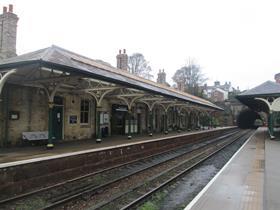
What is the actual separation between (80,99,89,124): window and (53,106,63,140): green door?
1578 mm

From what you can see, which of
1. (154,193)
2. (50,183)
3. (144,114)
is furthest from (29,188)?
(144,114)

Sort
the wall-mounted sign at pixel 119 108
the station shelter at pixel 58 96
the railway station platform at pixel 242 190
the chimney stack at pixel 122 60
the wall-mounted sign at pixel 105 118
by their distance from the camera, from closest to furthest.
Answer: the railway station platform at pixel 242 190 → the station shelter at pixel 58 96 → the wall-mounted sign at pixel 105 118 → the wall-mounted sign at pixel 119 108 → the chimney stack at pixel 122 60

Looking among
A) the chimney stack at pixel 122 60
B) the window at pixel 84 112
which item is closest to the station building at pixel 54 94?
the window at pixel 84 112

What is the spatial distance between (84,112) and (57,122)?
208 centimetres

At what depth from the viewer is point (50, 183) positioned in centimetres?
764

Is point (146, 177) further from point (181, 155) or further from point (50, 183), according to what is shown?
point (181, 155)

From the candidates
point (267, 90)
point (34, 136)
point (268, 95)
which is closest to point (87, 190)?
point (34, 136)

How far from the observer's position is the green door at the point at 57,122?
1235cm

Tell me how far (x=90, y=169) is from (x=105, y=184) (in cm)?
161

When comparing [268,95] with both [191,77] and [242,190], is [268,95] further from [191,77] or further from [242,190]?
[191,77]

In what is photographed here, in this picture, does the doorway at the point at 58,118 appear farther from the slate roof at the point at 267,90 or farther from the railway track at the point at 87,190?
the slate roof at the point at 267,90

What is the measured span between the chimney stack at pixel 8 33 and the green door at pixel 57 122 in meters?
3.49

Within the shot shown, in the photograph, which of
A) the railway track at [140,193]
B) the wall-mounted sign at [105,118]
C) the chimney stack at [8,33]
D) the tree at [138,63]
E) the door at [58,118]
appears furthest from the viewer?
the tree at [138,63]

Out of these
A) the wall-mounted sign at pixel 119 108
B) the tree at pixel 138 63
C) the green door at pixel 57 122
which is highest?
the tree at pixel 138 63
